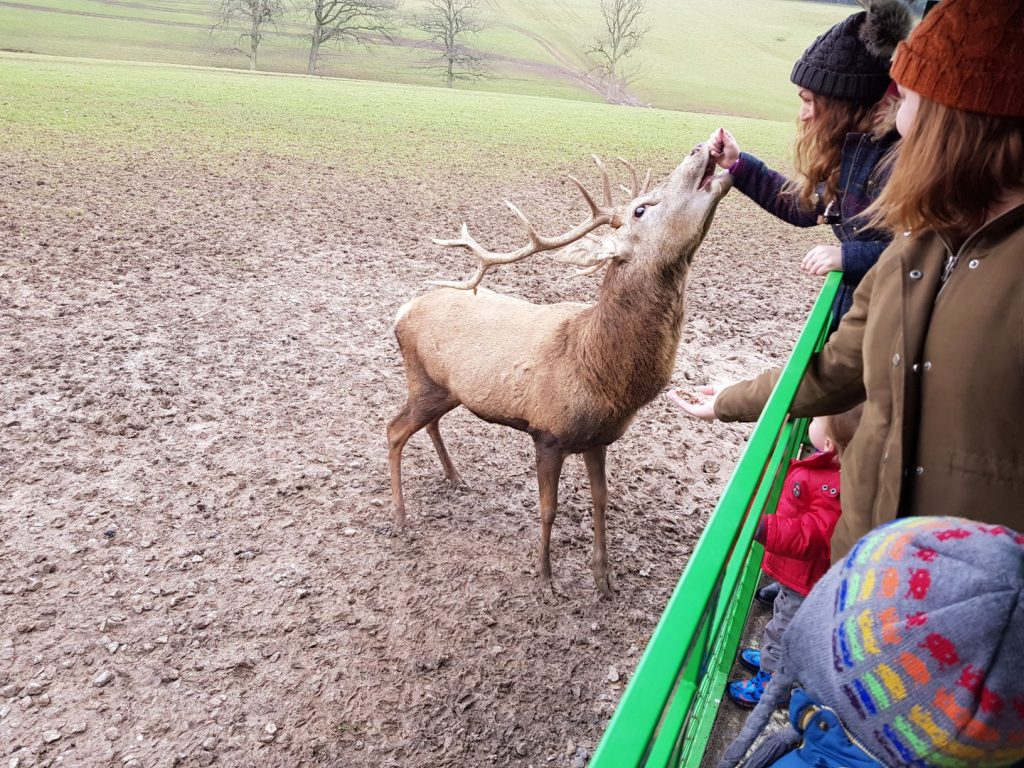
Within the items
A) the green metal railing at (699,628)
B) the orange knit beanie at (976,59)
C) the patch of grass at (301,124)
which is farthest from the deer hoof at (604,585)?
the patch of grass at (301,124)

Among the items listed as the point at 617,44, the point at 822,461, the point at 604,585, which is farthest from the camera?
the point at 617,44

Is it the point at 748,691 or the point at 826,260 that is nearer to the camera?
the point at 826,260

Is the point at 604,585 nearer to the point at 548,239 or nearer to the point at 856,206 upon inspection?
the point at 548,239

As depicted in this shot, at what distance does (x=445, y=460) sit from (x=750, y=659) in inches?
84.2

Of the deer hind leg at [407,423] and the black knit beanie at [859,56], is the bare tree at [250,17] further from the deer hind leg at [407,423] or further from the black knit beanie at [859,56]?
the black knit beanie at [859,56]

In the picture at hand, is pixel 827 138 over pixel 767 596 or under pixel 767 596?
over

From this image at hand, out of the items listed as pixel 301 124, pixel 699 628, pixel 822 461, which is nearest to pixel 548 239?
pixel 822 461

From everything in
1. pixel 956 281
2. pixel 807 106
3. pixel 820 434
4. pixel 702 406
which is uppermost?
pixel 807 106

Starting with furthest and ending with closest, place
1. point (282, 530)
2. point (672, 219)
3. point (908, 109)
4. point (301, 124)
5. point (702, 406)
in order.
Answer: point (301, 124) < point (282, 530) < point (672, 219) < point (702, 406) < point (908, 109)

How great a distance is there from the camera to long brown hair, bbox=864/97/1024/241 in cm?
133

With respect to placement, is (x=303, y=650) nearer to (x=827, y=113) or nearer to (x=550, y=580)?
(x=550, y=580)

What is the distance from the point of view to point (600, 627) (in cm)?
346

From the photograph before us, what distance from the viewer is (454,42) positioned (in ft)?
143

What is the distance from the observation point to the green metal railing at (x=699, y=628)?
92 centimetres
